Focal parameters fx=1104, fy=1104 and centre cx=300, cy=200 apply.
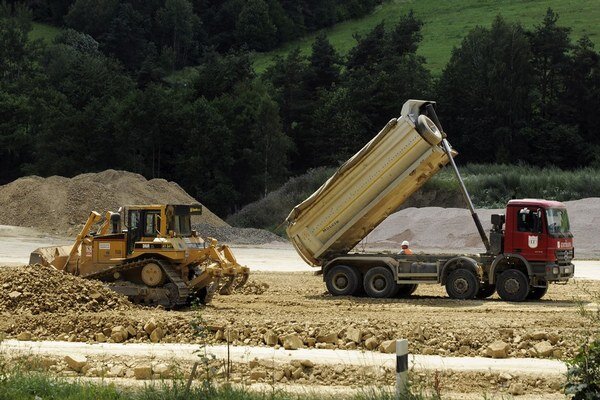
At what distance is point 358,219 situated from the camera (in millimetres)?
25188

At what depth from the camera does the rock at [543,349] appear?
15836mm

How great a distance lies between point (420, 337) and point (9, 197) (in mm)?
38377

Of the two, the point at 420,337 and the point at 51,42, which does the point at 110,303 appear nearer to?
the point at 420,337

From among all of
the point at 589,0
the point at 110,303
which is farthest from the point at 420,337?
the point at 589,0

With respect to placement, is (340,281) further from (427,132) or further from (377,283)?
(427,132)

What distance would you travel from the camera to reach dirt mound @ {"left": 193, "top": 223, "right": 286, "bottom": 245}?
4609cm

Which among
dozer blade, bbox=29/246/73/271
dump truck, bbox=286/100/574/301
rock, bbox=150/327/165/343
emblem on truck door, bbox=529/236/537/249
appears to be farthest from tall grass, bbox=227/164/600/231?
rock, bbox=150/327/165/343

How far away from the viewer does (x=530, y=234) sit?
2455 centimetres

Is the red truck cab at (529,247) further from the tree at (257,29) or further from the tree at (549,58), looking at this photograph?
the tree at (257,29)

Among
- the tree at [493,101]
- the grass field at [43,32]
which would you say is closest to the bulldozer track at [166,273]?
the tree at [493,101]

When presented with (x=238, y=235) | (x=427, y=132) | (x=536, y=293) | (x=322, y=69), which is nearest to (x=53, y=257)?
(x=427, y=132)

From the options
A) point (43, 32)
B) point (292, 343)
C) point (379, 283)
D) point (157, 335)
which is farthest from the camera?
point (43, 32)

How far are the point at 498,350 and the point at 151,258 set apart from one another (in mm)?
9581

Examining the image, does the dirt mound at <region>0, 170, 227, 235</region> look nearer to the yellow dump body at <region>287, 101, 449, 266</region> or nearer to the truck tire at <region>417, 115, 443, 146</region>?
the yellow dump body at <region>287, 101, 449, 266</region>
